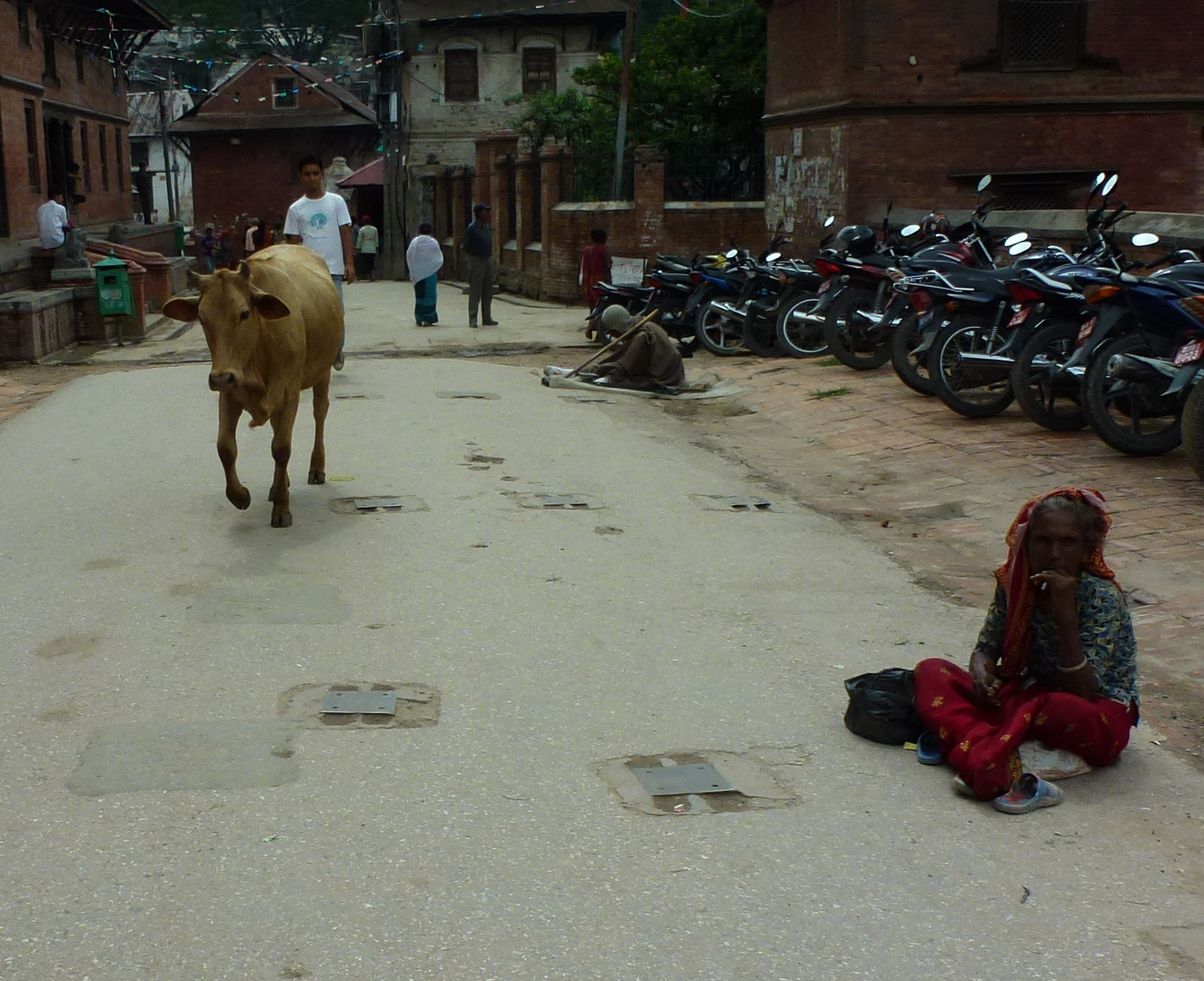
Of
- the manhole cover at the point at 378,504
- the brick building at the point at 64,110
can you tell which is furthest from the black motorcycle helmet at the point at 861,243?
the brick building at the point at 64,110

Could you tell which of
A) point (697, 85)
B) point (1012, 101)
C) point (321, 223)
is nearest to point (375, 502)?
point (321, 223)

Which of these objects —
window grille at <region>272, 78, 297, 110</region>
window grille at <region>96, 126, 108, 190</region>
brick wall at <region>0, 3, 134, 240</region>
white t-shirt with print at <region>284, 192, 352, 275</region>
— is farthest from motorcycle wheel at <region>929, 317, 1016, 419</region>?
window grille at <region>272, 78, 297, 110</region>

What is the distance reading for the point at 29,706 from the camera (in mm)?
5195

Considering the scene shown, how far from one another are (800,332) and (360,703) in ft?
40.3

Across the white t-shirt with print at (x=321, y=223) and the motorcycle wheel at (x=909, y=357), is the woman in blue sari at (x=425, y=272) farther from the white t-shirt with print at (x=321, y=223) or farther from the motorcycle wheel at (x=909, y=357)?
the motorcycle wheel at (x=909, y=357)

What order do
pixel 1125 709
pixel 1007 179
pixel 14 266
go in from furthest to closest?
pixel 14 266, pixel 1007 179, pixel 1125 709

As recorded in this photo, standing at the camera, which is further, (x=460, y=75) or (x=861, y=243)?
(x=460, y=75)

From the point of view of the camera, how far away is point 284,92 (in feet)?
197

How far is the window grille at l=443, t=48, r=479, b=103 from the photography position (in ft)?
155

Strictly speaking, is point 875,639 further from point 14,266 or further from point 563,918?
point 14,266

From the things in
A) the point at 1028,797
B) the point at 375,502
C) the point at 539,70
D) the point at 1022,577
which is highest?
the point at 539,70

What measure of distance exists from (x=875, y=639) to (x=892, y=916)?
2.60 metres

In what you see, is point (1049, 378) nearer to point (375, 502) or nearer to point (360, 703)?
point (375, 502)

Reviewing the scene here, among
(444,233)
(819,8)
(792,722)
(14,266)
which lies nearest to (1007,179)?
(819,8)
